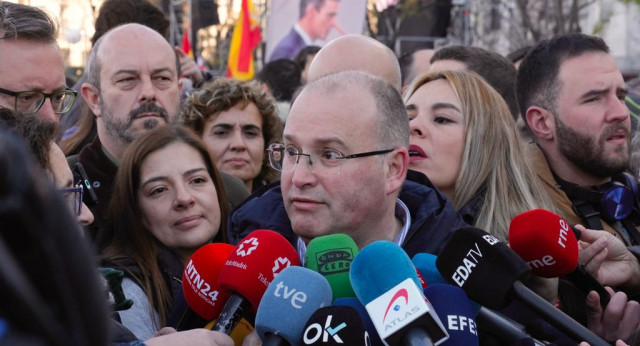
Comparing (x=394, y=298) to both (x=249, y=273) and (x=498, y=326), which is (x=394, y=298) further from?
(x=249, y=273)

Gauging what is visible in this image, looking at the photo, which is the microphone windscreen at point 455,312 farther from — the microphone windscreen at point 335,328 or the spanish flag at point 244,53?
the spanish flag at point 244,53

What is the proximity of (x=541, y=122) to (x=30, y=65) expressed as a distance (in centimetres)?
252

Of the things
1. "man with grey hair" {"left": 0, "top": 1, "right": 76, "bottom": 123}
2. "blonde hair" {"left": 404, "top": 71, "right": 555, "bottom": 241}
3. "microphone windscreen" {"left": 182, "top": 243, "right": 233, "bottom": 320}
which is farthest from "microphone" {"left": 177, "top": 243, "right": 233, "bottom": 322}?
"blonde hair" {"left": 404, "top": 71, "right": 555, "bottom": 241}

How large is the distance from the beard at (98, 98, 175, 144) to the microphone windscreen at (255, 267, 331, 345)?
2484 mm

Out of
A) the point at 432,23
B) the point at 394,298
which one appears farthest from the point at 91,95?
the point at 432,23

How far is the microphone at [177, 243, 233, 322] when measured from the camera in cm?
266

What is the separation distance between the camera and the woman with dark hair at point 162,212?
11.4 feet

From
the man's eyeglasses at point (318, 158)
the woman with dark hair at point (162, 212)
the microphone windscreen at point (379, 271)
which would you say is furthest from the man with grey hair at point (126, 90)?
the microphone windscreen at point (379, 271)

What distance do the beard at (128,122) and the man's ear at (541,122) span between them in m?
1.97

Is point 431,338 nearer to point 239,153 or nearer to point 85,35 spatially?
point 239,153

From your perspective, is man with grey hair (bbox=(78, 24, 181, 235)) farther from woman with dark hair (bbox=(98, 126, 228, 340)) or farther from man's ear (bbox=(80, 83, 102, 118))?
woman with dark hair (bbox=(98, 126, 228, 340))

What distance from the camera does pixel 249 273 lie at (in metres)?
2.44

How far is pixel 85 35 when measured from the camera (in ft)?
44.9

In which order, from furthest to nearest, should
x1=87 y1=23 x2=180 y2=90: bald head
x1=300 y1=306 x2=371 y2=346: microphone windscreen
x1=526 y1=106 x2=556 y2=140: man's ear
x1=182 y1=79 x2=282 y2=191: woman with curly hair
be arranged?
x1=182 y1=79 x2=282 y2=191: woman with curly hair, x1=87 y1=23 x2=180 y2=90: bald head, x1=526 y1=106 x2=556 y2=140: man's ear, x1=300 y1=306 x2=371 y2=346: microphone windscreen
